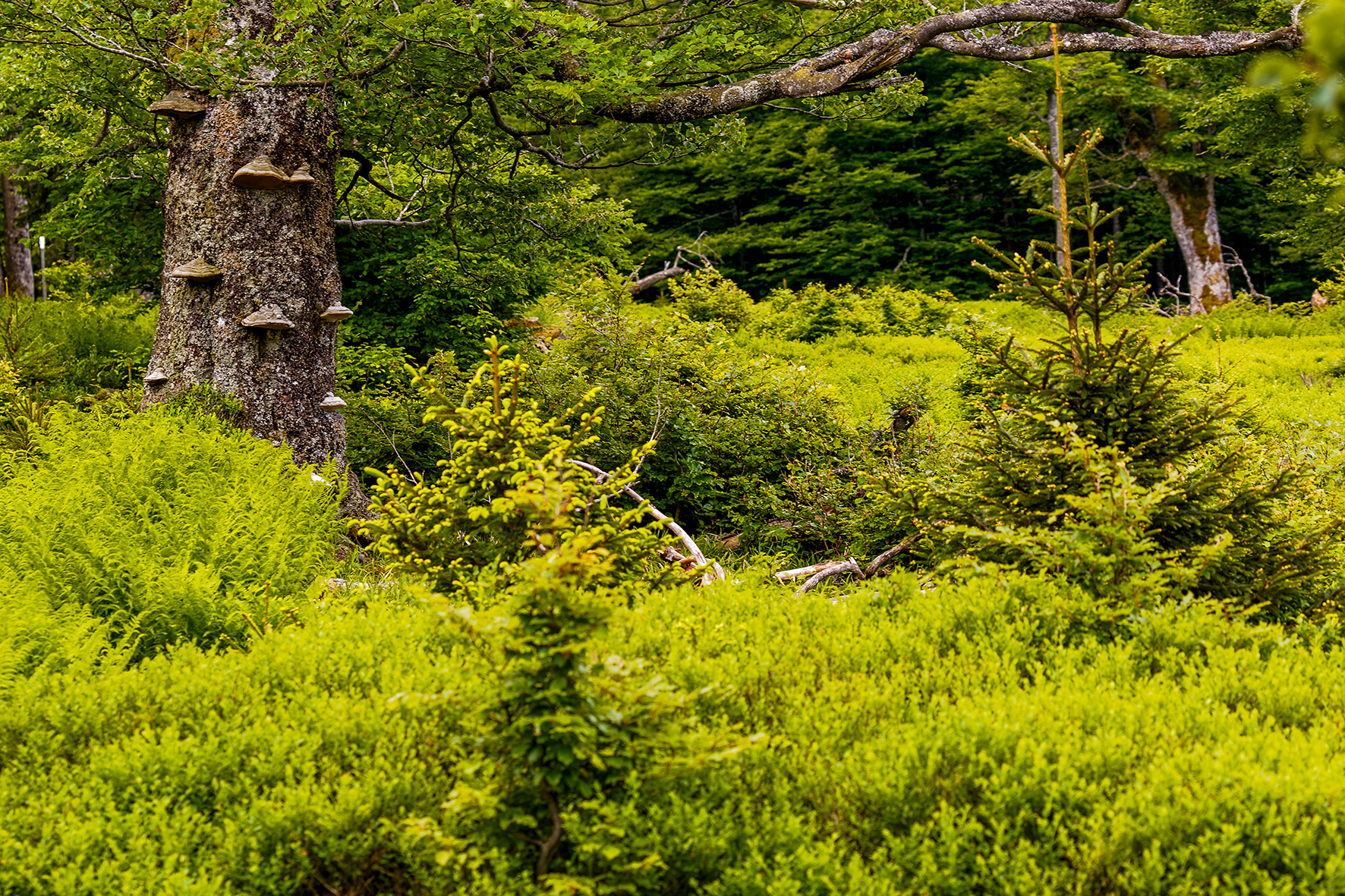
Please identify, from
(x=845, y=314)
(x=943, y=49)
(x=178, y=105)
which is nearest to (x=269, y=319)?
(x=178, y=105)

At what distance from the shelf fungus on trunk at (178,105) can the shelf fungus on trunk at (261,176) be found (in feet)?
1.83

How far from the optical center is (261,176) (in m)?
6.24

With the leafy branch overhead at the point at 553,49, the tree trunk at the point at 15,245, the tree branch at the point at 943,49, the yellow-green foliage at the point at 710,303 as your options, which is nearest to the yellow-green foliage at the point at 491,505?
the leafy branch overhead at the point at 553,49

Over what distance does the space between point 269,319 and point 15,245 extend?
12.9 meters

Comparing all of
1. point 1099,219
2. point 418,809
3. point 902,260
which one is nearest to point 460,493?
point 418,809

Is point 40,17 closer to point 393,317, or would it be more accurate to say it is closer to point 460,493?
point 393,317

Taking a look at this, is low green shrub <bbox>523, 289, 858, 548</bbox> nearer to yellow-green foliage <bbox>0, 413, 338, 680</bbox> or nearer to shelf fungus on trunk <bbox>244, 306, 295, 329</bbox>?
shelf fungus on trunk <bbox>244, 306, 295, 329</bbox>

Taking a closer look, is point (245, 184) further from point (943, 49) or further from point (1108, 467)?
point (1108, 467)

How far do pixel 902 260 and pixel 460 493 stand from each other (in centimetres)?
2556

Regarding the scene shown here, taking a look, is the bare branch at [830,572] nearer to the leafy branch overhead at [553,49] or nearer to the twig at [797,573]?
the twig at [797,573]

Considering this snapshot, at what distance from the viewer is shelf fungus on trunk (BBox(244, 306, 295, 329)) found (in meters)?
6.33

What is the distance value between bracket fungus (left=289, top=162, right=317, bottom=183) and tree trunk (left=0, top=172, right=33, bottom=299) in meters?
11.3

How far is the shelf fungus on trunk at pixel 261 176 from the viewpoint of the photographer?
20.4 ft

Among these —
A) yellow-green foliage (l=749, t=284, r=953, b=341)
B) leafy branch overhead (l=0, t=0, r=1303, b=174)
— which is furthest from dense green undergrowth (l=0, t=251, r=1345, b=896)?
yellow-green foliage (l=749, t=284, r=953, b=341)
